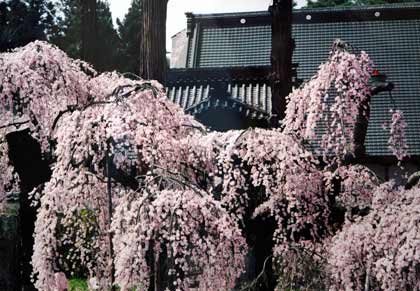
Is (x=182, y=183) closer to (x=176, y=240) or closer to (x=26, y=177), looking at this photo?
(x=176, y=240)

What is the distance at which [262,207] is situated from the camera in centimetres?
459

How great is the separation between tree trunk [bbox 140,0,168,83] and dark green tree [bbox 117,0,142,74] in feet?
30.5

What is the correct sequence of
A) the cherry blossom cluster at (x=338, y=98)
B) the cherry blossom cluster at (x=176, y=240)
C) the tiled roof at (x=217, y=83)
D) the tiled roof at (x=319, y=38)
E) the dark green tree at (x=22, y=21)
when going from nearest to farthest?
1. the cherry blossom cluster at (x=176, y=240)
2. the cherry blossom cluster at (x=338, y=98)
3. the dark green tree at (x=22, y=21)
4. the tiled roof at (x=217, y=83)
5. the tiled roof at (x=319, y=38)

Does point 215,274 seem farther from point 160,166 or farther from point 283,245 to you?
point 283,245

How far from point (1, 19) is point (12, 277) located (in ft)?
17.8

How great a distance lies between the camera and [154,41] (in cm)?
581

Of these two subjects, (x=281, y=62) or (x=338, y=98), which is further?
(x=281, y=62)

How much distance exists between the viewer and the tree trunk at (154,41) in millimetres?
5797

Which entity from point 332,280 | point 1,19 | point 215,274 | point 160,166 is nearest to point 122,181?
point 160,166

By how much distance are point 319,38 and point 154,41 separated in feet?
25.5

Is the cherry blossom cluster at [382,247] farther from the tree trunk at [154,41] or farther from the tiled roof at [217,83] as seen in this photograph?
the tiled roof at [217,83]

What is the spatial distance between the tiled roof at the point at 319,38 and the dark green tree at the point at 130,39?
7.99ft

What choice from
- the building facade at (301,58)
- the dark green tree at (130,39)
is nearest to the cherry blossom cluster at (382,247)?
the building facade at (301,58)

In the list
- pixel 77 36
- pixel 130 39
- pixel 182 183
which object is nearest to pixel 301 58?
pixel 130 39
